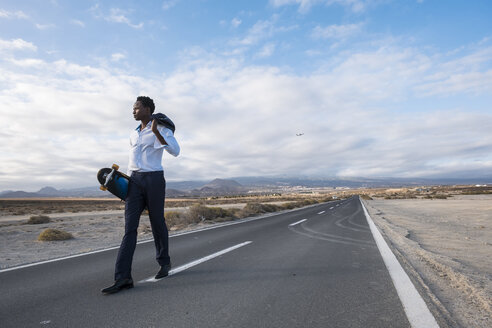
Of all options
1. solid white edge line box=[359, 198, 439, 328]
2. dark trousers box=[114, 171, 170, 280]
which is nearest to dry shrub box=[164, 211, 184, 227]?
dark trousers box=[114, 171, 170, 280]

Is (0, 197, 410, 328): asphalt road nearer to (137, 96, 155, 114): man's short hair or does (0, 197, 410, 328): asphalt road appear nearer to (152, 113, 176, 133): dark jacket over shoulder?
(152, 113, 176, 133): dark jacket over shoulder

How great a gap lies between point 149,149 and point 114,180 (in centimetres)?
55

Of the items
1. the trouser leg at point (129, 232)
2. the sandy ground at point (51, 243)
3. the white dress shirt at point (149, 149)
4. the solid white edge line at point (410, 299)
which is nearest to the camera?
the solid white edge line at point (410, 299)

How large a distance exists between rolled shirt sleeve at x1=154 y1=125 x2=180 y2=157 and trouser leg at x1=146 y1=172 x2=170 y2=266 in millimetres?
344

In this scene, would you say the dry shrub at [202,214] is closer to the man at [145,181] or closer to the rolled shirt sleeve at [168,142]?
the man at [145,181]

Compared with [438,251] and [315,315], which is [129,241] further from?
[438,251]

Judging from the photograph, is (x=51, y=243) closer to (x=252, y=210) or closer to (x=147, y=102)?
(x=147, y=102)

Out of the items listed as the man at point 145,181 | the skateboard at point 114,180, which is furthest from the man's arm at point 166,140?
the skateboard at point 114,180

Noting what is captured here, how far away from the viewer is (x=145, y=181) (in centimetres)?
354

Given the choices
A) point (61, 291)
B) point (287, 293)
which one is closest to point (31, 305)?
point (61, 291)

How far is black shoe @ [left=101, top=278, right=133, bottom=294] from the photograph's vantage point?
125 inches

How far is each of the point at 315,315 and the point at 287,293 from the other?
24.2 inches

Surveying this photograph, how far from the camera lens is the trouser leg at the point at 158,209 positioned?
3.56 metres

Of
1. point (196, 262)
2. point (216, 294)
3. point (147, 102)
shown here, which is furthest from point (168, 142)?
point (196, 262)
